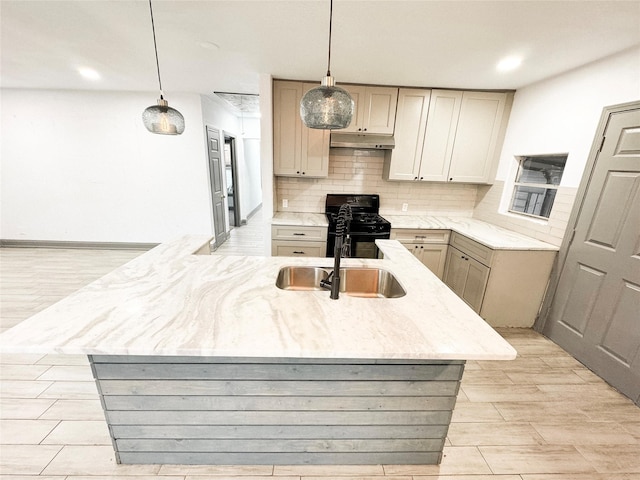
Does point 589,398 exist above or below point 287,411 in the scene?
Answer: below

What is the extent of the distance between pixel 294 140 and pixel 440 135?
1.77m

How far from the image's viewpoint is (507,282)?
2.49 meters

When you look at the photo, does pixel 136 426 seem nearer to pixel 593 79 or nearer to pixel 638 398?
pixel 638 398

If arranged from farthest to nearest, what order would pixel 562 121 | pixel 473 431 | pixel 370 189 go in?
pixel 370 189
pixel 562 121
pixel 473 431

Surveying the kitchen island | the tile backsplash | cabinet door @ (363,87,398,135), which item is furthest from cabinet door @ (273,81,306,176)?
the kitchen island

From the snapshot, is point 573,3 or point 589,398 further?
point 589,398

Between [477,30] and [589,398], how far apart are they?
2.71 metres

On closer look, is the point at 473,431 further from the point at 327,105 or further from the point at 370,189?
the point at 370,189

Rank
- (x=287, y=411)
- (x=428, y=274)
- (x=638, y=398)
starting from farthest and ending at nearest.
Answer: (x=638, y=398)
(x=428, y=274)
(x=287, y=411)

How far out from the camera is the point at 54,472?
1.32 m

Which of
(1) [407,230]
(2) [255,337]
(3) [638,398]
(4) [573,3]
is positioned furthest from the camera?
(1) [407,230]

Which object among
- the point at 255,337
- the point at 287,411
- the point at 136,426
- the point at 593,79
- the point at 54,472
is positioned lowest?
the point at 54,472

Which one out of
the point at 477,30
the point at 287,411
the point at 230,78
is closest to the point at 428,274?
the point at 287,411

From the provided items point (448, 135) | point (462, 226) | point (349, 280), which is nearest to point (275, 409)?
point (349, 280)
